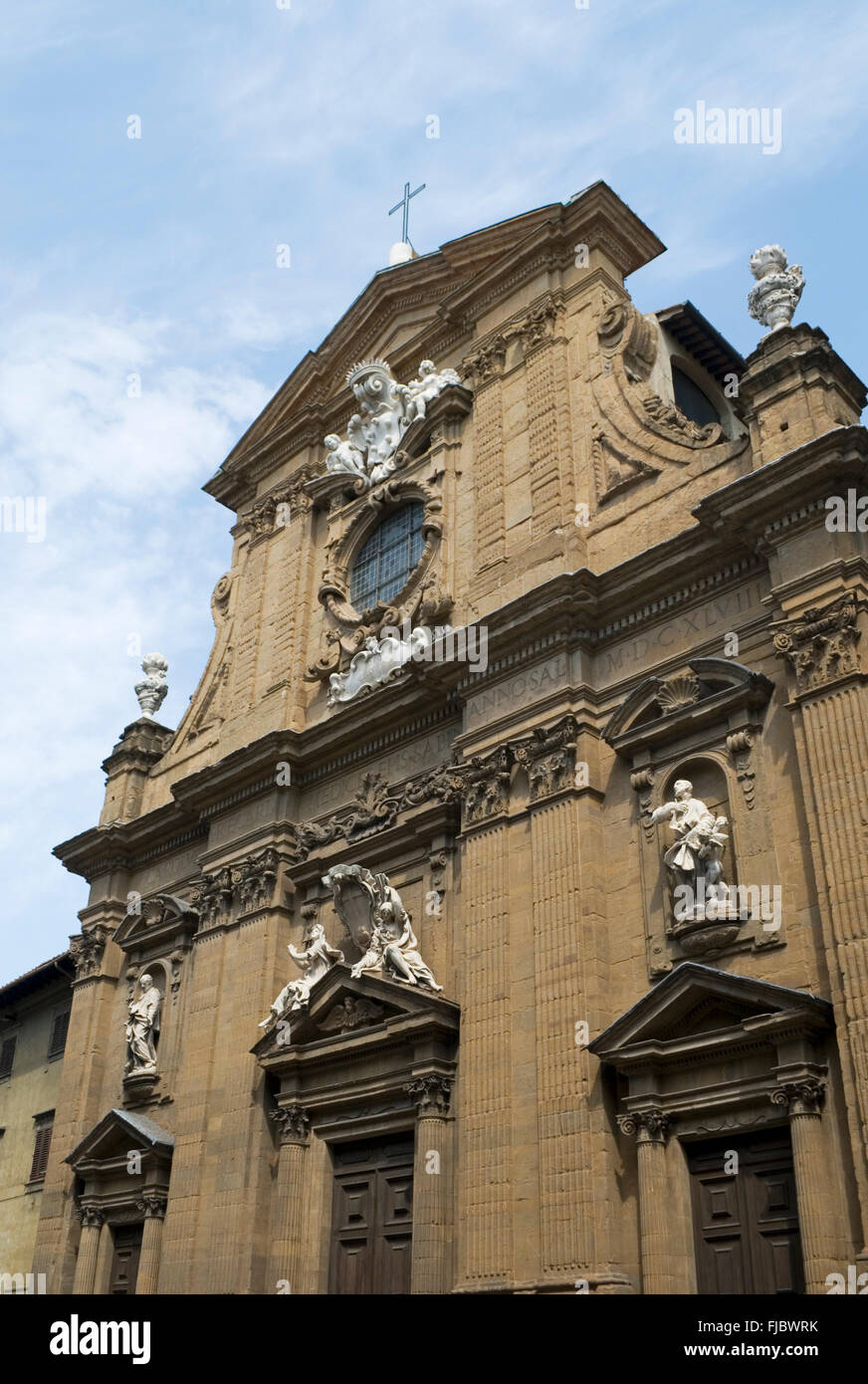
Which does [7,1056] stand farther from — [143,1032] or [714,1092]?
[714,1092]

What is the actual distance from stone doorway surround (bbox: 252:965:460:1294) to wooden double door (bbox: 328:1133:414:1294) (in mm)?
162

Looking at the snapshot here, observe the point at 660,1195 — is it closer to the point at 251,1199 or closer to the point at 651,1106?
the point at 651,1106

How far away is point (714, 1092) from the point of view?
494 inches

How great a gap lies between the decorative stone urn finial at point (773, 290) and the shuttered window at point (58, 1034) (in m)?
18.6

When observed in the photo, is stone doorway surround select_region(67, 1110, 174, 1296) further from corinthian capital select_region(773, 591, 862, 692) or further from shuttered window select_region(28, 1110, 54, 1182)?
corinthian capital select_region(773, 591, 862, 692)

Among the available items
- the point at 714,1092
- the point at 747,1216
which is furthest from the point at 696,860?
the point at 747,1216

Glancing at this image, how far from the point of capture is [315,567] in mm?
22469

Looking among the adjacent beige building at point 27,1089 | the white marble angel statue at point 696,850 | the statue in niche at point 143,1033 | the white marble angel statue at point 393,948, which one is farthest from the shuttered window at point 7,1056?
the white marble angel statue at point 696,850

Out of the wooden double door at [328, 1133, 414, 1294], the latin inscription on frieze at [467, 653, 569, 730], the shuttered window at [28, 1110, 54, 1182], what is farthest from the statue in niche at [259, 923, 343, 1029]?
the shuttered window at [28, 1110, 54, 1182]

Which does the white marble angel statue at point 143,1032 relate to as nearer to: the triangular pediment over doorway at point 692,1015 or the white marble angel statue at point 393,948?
the white marble angel statue at point 393,948

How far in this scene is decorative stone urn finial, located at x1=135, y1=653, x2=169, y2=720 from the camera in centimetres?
2516

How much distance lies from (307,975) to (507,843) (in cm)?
386

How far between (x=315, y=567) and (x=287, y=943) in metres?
6.92

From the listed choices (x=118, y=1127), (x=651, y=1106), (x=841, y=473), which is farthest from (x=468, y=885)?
(x=118, y=1127)
